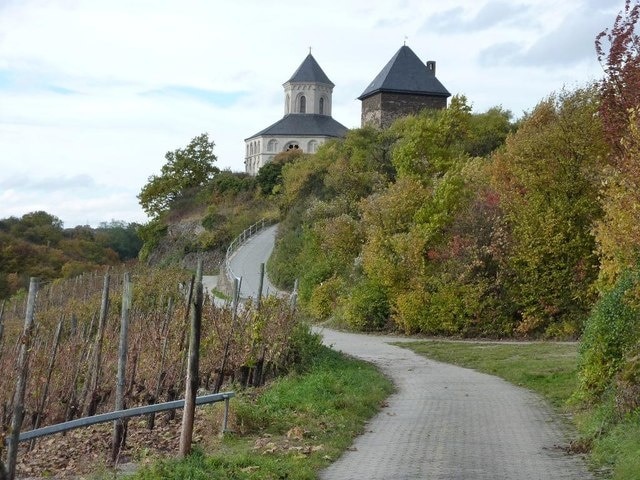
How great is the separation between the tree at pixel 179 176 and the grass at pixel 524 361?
205 feet

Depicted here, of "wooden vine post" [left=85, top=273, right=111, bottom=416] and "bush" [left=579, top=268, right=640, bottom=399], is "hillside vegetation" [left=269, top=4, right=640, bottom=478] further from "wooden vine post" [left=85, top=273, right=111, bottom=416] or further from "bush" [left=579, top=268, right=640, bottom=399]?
"wooden vine post" [left=85, top=273, right=111, bottom=416]

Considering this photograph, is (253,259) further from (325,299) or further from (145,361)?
(145,361)

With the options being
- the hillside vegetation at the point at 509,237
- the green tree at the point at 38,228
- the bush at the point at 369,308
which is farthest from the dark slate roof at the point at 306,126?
the bush at the point at 369,308

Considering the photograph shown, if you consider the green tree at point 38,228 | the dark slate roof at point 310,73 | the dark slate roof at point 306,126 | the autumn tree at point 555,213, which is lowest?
the autumn tree at point 555,213

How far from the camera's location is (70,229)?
335 feet

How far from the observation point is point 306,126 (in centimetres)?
11369

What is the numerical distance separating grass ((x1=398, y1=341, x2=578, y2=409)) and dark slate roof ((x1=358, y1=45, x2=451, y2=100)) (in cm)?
4794

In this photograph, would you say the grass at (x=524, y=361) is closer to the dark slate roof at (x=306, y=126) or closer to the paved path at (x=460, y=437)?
the paved path at (x=460, y=437)

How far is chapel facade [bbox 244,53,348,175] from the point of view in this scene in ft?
368

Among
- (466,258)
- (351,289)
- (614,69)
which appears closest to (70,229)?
(351,289)

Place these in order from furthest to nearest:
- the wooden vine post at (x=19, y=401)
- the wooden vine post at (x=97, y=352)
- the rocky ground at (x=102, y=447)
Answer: the wooden vine post at (x=97, y=352), the rocky ground at (x=102, y=447), the wooden vine post at (x=19, y=401)

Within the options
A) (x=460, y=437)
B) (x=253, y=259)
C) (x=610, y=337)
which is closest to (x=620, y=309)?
(x=610, y=337)

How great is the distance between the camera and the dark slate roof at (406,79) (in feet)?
262

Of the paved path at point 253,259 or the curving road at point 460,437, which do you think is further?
the paved path at point 253,259
